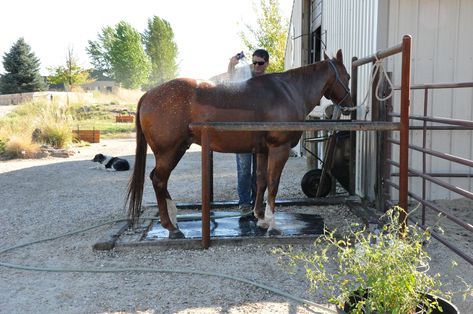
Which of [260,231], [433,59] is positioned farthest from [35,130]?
[433,59]

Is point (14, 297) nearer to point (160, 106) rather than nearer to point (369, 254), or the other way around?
point (160, 106)

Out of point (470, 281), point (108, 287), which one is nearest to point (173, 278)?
point (108, 287)

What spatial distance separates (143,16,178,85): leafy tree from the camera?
64938 millimetres

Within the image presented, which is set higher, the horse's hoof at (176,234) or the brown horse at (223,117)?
the brown horse at (223,117)

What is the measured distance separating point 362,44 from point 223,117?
9.20ft

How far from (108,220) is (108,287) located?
7.24ft

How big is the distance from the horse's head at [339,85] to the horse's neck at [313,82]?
0.07 metres

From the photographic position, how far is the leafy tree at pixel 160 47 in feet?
213

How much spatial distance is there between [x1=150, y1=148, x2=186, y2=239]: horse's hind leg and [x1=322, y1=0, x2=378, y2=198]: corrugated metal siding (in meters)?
2.45

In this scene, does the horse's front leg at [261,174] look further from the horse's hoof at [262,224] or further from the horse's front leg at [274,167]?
the horse's front leg at [274,167]

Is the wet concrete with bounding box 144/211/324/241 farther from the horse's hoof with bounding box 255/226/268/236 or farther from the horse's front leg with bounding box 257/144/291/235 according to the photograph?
the horse's front leg with bounding box 257/144/291/235

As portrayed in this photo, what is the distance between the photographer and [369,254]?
232 centimetres

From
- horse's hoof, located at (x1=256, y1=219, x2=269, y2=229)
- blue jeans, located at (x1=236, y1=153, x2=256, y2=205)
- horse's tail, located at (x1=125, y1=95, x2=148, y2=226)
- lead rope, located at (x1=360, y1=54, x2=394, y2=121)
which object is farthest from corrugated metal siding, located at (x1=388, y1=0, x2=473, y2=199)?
horse's tail, located at (x1=125, y1=95, x2=148, y2=226)

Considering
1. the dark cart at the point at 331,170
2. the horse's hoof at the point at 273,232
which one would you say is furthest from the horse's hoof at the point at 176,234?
the dark cart at the point at 331,170
